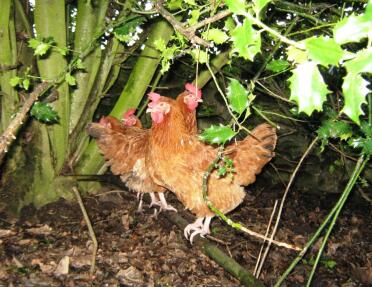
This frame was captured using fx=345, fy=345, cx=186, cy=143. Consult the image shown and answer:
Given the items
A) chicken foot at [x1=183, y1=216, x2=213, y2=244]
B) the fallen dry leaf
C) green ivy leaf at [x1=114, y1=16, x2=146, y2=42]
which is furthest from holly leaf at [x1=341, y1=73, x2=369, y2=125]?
chicken foot at [x1=183, y1=216, x2=213, y2=244]

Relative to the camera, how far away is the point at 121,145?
4023mm

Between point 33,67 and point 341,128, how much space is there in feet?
9.61

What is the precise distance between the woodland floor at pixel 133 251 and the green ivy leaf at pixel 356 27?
8.80 feet

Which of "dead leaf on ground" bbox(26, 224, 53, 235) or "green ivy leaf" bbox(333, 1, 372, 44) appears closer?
"green ivy leaf" bbox(333, 1, 372, 44)

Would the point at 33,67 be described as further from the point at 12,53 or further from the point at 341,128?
the point at 341,128

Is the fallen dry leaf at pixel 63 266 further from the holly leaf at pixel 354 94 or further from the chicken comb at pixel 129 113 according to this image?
the holly leaf at pixel 354 94

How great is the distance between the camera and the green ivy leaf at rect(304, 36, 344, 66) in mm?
651

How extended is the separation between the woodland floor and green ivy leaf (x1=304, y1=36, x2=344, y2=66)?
264cm

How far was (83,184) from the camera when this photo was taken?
→ 13.6ft

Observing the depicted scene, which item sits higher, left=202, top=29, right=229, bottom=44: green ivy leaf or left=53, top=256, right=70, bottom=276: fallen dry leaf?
left=202, top=29, right=229, bottom=44: green ivy leaf

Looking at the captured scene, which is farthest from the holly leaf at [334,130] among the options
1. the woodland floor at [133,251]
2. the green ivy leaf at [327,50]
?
the woodland floor at [133,251]

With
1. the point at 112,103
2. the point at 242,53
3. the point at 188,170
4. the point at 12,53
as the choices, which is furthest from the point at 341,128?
the point at 112,103

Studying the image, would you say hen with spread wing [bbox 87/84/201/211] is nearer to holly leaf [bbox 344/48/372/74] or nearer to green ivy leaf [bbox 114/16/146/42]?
green ivy leaf [bbox 114/16/146/42]

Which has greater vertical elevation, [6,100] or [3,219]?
[6,100]
